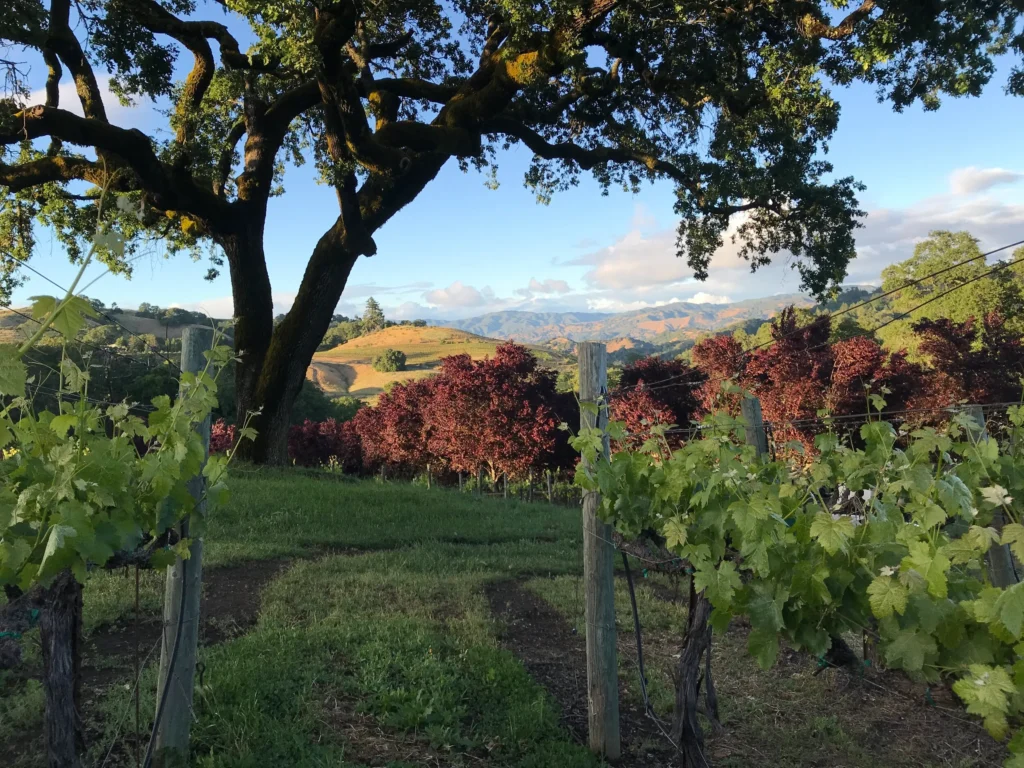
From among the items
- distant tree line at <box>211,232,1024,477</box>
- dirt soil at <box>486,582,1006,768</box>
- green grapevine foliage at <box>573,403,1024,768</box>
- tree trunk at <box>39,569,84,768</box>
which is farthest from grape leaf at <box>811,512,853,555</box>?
tree trunk at <box>39,569,84,768</box>

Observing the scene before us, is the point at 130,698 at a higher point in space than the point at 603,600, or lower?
lower

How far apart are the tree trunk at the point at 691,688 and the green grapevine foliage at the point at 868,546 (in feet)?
1.72

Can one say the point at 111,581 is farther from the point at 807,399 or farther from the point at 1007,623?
the point at 807,399

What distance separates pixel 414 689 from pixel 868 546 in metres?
3.18

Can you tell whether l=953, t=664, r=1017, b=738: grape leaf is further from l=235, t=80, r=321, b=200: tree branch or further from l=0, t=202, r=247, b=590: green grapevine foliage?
l=235, t=80, r=321, b=200: tree branch

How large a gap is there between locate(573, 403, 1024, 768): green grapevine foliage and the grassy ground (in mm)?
1670

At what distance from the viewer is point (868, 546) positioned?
2279mm

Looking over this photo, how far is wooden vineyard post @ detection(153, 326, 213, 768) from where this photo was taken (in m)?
3.32

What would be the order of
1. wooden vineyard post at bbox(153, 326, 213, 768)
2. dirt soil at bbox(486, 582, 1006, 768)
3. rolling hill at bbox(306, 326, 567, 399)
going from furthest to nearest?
rolling hill at bbox(306, 326, 567, 399) < dirt soil at bbox(486, 582, 1006, 768) < wooden vineyard post at bbox(153, 326, 213, 768)

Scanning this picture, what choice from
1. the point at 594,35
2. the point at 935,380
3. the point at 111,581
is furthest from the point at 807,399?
the point at 111,581

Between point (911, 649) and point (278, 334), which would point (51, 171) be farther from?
point (911, 649)

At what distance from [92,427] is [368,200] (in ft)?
38.3

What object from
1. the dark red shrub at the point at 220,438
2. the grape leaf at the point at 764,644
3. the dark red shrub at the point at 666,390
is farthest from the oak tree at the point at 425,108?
the dark red shrub at the point at 220,438

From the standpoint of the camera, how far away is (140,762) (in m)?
3.39
